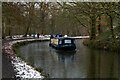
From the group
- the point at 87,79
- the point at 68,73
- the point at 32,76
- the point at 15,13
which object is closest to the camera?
the point at 32,76

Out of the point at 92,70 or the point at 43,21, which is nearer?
the point at 92,70

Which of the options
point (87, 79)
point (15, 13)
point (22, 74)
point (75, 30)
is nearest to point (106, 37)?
point (15, 13)

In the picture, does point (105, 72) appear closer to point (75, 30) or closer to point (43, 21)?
point (43, 21)

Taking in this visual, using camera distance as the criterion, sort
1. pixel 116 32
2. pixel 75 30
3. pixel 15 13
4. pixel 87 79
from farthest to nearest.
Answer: pixel 75 30 < pixel 116 32 < pixel 15 13 < pixel 87 79

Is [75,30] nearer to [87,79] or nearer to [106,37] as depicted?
[106,37]

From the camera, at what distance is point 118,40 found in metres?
28.3

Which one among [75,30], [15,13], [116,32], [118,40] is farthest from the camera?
[75,30]

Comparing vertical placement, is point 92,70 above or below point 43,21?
below

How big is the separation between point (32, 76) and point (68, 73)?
4310mm

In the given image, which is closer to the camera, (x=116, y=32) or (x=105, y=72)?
(x=105, y=72)

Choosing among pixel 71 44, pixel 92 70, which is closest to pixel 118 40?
pixel 71 44

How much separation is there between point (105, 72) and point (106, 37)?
16.3m

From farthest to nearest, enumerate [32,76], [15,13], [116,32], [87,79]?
[116,32] → [15,13] → [87,79] → [32,76]

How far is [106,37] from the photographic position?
104 feet
